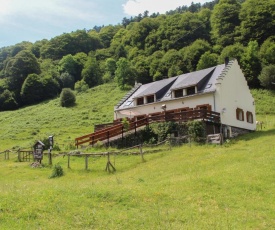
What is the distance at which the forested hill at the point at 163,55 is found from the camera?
8219 centimetres

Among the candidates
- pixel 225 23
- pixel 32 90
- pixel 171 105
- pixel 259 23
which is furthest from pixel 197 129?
pixel 225 23

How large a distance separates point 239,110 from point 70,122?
3410 cm

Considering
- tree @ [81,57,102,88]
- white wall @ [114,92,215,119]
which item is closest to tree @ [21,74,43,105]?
tree @ [81,57,102,88]

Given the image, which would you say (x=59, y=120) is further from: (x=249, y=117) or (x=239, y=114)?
(x=239, y=114)

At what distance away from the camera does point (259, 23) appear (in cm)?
9469

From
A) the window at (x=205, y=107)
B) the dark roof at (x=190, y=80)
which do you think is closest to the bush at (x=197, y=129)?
the window at (x=205, y=107)

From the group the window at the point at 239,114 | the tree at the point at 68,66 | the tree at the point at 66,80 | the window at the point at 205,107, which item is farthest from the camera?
the tree at the point at 68,66

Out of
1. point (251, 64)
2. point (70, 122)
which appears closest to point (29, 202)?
point (70, 122)

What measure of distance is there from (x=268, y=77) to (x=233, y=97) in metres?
34.2

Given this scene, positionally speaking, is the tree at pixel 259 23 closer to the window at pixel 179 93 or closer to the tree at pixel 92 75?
the tree at pixel 92 75

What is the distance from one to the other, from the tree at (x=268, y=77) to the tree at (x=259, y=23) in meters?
25.1

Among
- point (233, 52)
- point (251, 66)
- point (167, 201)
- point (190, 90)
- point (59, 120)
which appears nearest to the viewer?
point (167, 201)

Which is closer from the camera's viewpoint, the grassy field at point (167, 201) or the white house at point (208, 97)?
the grassy field at point (167, 201)

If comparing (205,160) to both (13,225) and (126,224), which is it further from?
(13,225)
